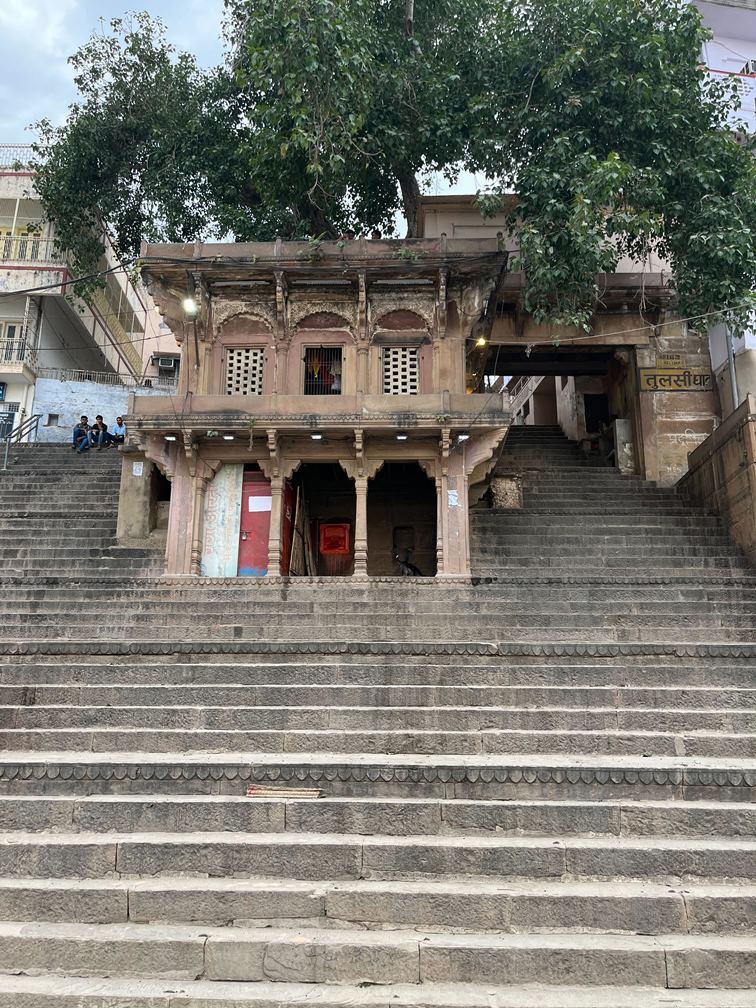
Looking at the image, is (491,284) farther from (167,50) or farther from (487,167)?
(167,50)

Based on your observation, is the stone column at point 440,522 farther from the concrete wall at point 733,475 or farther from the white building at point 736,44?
the white building at point 736,44

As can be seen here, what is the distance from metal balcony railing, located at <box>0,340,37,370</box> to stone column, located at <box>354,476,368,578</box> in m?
14.1

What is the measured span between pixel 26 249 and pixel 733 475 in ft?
70.5

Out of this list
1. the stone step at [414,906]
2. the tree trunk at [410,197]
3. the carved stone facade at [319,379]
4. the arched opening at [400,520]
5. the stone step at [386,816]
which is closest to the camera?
the stone step at [414,906]

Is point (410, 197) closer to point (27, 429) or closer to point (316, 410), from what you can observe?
point (316, 410)

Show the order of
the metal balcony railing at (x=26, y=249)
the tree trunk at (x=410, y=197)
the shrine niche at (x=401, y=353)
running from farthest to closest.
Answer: the metal balcony railing at (x=26, y=249), the tree trunk at (x=410, y=197), the shrine niche at (x=401, y=353)

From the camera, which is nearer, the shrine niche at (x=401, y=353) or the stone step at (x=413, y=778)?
the stone step at (x=413, y=778)

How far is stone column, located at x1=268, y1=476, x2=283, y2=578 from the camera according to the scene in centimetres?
1253

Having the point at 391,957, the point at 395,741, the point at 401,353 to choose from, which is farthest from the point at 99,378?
the point at 391,957

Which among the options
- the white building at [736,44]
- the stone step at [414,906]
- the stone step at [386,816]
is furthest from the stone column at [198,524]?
the white building at [736,44]

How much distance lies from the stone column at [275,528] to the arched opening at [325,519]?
1107 mm

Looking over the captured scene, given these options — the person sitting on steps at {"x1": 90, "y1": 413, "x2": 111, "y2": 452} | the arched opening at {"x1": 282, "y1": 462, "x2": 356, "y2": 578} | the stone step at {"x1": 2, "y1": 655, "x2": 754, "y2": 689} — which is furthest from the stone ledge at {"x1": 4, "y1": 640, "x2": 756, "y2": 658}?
the person sitting on steps at {"x1": 90, "y1": 413, "x2": 111, "y2": 452}

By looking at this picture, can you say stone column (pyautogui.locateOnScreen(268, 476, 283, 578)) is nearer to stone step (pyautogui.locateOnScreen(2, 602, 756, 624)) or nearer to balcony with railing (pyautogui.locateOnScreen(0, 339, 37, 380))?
stone step (pyautogui.locateOnScreen(2, 602, 756, 624))

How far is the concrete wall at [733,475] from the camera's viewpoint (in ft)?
39.0
